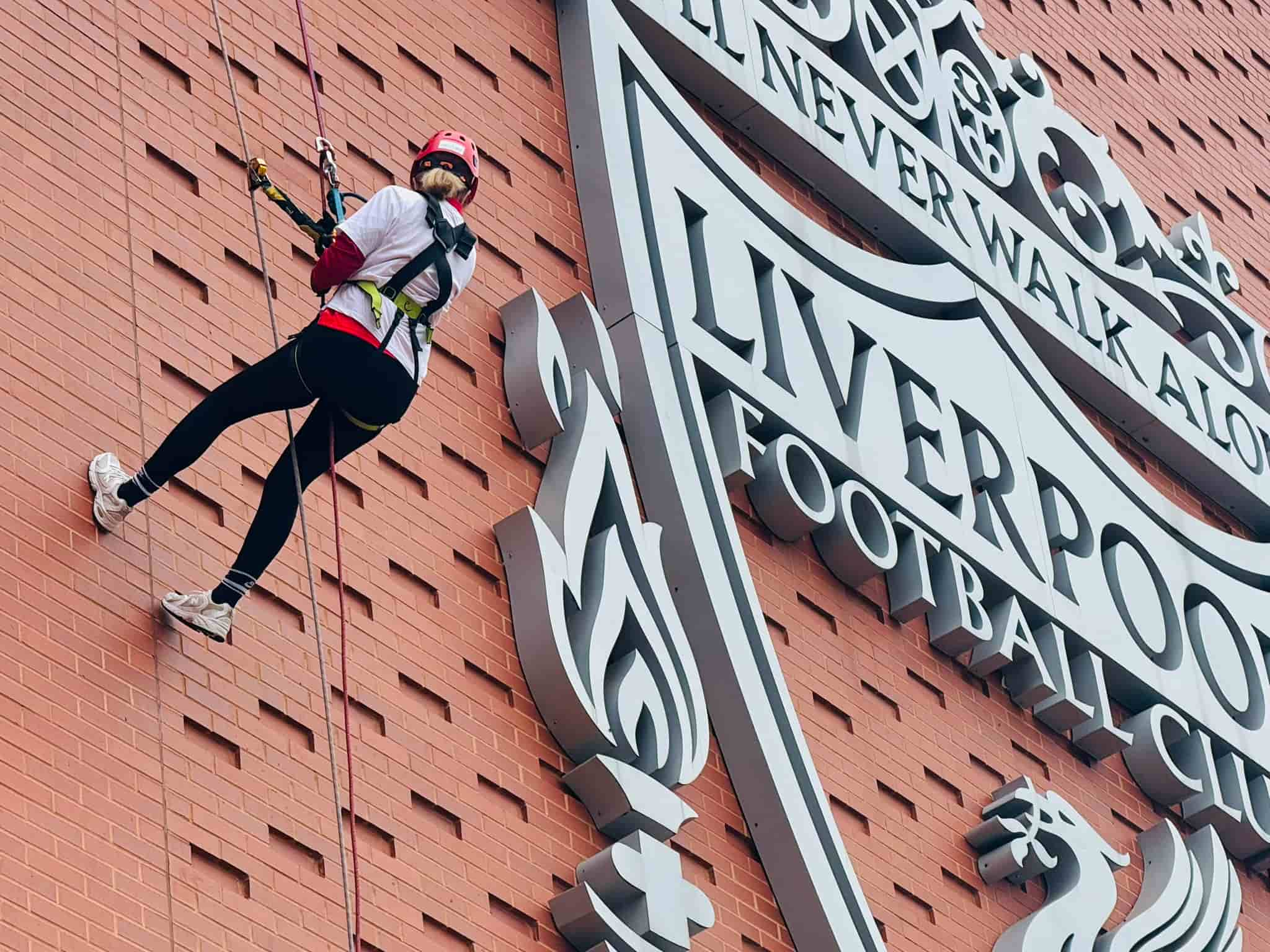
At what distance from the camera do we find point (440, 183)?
9.31 meters

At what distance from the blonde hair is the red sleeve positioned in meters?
0.38

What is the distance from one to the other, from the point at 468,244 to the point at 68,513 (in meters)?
1.61

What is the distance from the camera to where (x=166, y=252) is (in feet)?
33.0

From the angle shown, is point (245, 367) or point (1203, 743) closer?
point (245, 367)

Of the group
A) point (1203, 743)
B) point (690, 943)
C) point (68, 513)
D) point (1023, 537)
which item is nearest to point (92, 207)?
point (68, 513)

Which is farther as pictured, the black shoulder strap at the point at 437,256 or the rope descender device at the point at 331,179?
the rope descender device at the point at 331,179

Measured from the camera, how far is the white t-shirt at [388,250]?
910cm

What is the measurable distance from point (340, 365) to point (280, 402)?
0.90ft

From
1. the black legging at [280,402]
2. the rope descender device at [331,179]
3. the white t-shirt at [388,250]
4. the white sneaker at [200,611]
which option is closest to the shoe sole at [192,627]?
the white sneaker at [200,611]

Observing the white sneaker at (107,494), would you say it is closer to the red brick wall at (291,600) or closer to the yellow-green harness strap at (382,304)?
the red brick wall at (291,600)

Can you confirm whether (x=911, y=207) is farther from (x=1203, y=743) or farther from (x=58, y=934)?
(x=58, y=934)

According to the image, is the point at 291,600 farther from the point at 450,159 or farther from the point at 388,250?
the point at 450,159

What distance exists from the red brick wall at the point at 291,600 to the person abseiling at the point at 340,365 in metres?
0.19

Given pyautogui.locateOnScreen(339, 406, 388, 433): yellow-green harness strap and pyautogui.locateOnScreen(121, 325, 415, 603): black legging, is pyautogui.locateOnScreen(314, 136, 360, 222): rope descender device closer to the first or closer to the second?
pyautogui.locateOnScreen(121, 325, 415, 603): black legging
